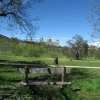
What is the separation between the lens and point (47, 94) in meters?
14.9

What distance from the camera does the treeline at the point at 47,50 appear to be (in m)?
66.6

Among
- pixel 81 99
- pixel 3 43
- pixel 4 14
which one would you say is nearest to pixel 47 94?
pixel 81 99

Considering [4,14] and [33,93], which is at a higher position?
[4,14]

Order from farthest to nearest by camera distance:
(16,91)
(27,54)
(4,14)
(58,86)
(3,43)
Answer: (27,54) → (3,43) → (4,14) → (58,86) → (16,91)

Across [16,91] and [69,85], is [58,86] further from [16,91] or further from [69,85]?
[16,91]

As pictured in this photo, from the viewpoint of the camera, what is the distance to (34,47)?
70500 mm

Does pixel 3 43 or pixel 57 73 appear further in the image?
pixel 3 43

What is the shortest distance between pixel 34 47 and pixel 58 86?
2123 inches

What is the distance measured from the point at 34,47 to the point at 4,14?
3872 centimetres

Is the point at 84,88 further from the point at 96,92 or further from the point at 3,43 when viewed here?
the point at 3,43

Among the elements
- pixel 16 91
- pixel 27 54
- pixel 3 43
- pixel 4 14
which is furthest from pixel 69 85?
pixel 27 54

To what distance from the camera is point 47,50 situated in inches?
2980

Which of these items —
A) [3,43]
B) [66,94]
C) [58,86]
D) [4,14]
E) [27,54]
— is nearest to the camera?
[66,94]

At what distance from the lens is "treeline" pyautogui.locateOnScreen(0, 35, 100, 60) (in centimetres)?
6659
